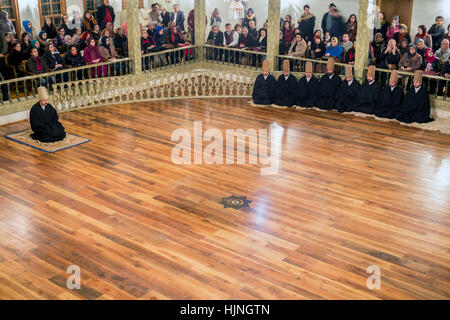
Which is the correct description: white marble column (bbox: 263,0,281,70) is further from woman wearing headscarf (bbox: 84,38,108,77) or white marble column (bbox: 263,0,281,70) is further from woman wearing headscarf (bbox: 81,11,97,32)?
woman wearing headscarf (bbox: 81,11,97,32)

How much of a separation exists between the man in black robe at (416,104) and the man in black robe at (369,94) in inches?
26.6

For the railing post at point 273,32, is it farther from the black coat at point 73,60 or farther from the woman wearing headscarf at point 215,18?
the black coat at point 73,60

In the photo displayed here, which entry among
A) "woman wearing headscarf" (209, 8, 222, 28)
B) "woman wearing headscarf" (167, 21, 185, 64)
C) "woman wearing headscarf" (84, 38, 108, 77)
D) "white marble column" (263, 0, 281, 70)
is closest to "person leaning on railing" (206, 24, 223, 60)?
"woman wearing headscarf" (167, 21, 185, 64)

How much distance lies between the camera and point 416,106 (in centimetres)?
1117

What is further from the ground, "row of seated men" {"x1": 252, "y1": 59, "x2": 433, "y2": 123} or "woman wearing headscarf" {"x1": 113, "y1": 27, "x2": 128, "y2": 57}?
"woman wearing headscarf" {"x1": 113, "y1": 27, "x2": 128, "y2": 57}

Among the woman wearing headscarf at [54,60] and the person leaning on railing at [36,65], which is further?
the woman wearing headscarf at [54,60]

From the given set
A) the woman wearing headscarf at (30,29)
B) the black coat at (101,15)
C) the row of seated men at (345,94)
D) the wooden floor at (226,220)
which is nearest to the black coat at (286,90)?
the row of seated men at (345,94)

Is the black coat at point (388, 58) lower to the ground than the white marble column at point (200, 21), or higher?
lower

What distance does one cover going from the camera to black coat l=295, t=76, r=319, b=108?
1238 centimetres

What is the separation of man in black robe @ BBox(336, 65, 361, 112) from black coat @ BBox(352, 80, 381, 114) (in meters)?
0.16

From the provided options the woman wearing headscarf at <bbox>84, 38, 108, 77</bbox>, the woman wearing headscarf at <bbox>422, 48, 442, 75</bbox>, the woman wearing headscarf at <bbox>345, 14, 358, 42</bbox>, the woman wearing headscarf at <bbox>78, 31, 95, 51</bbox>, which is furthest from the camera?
the woman wearing headscarf at <bbox>78, 31, 95, 51</bbox>

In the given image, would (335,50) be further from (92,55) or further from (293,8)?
(92,55)

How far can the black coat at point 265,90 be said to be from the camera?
1264cm

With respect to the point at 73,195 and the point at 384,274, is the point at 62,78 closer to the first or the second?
the point at 73,195
